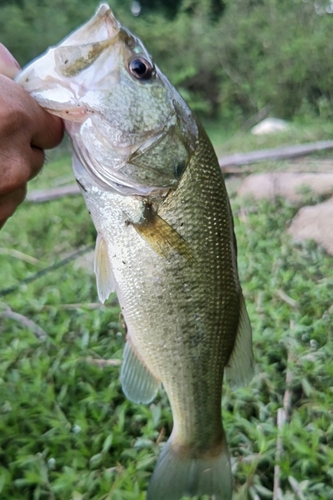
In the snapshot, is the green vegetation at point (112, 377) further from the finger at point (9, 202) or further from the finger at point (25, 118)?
the finger at point (25, 118)

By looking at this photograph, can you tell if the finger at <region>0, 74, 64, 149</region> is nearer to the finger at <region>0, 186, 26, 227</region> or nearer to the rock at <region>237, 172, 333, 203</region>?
the finger at <region>0, 186, 26, 227</region>

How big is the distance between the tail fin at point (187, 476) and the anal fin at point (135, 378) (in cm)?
18

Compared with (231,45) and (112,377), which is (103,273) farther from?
(231,45)

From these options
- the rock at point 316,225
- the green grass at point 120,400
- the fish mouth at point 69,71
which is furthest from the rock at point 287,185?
the fish mouth at point 69,71

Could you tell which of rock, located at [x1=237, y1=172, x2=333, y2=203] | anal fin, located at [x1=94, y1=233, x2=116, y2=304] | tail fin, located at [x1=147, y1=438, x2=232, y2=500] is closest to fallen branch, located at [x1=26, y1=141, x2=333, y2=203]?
rock, located at [x1=237, y1=172, x2=333, y2=203]

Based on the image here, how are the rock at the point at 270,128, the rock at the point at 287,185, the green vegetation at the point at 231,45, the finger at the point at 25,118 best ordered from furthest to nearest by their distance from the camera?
the green vegetation at the point at 231,45 < the rock at the point at 270,128 < the rock at the point at 287,185 < the finger at the point at 25,118

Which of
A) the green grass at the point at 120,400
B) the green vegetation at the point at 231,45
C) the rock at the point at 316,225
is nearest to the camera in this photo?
the green grass at the point at 120,400

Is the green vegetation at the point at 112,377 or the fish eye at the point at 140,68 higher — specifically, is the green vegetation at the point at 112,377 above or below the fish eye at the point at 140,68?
below

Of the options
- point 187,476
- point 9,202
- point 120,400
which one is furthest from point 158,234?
point 120,400

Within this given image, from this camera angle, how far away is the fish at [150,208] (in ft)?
3.31

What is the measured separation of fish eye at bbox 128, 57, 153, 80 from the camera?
1.06 m

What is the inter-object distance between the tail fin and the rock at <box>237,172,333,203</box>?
10.1 feet

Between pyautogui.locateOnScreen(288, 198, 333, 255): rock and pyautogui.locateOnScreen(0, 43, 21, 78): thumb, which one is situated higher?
pyautogui.locateOnScreen(0, 43, 21, 78): thumb

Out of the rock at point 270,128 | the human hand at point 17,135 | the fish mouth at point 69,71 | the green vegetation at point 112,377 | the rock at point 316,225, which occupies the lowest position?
the rock at point 270,128
